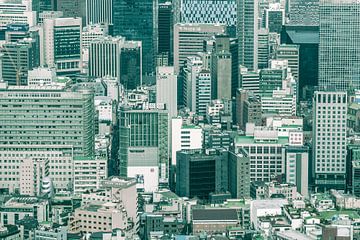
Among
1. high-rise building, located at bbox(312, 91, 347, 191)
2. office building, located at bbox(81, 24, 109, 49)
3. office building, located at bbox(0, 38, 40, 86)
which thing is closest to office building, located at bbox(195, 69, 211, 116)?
office building, located at bbox(0, 38, 40, 86)

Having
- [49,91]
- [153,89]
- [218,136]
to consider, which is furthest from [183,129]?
[153,89]

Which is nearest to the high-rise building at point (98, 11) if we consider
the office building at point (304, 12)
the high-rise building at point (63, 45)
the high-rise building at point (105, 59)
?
the high-rise building at point (63, 45)

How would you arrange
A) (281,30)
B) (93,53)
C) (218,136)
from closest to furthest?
(218,136), (93,53), (281,30)

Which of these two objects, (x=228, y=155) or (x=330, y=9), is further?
(x=330, y=9)

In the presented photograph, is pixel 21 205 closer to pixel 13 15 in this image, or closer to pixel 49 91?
pixel 49 91

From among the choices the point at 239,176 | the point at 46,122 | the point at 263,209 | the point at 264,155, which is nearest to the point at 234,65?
the point at 264,155

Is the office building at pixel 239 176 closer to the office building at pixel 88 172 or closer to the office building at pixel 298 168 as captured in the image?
the office building at pixel 298 168
